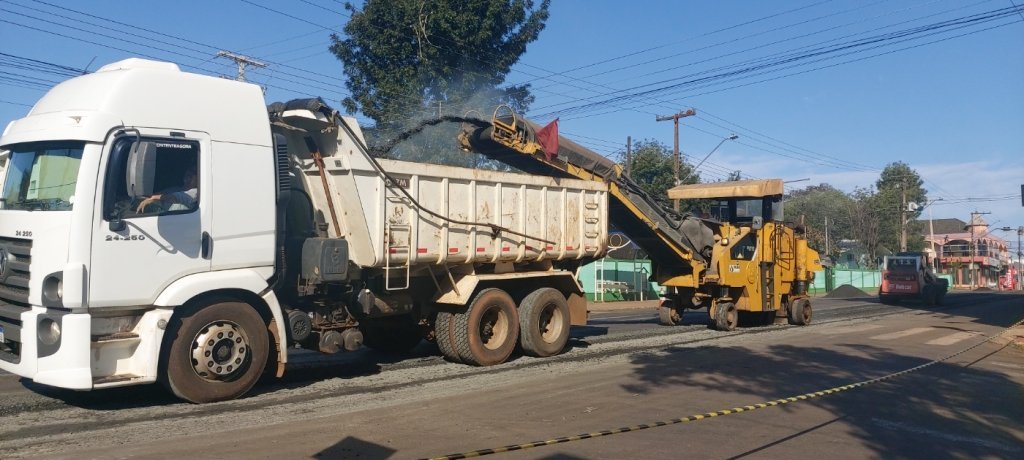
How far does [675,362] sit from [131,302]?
7216 millimetres

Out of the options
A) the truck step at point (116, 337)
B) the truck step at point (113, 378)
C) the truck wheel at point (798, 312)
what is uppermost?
the truck step at point (116, 337)

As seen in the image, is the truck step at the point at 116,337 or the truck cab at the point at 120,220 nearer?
the truck cab at the point at 120,220

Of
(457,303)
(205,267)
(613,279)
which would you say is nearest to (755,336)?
(457,303)

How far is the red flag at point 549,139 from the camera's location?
12.7 meters

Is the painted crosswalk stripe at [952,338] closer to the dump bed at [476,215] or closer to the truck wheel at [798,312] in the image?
the truck wheel at [798,312]

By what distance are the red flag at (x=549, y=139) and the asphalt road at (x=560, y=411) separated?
335 cm

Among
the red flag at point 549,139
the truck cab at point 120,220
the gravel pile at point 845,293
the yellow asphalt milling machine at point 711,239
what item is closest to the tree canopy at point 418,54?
the yellow asphalt milling machine at point 711,239

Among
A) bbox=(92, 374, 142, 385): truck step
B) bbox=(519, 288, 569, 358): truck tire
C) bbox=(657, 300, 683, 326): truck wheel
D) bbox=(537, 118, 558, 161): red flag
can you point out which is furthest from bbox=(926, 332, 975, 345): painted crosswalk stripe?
bbox=(92, 374, 142, 385): truck step

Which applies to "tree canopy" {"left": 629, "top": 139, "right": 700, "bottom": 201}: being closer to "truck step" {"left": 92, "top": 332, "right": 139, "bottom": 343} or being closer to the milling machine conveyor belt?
the milling machine conveyor belt

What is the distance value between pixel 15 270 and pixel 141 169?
1.64m

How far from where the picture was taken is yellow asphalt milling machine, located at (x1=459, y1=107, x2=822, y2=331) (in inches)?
514

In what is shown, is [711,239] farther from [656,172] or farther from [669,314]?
[656,172]

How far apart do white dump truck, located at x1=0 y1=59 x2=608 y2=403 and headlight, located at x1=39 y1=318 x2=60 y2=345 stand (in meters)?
0.01

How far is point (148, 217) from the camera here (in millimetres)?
7176
